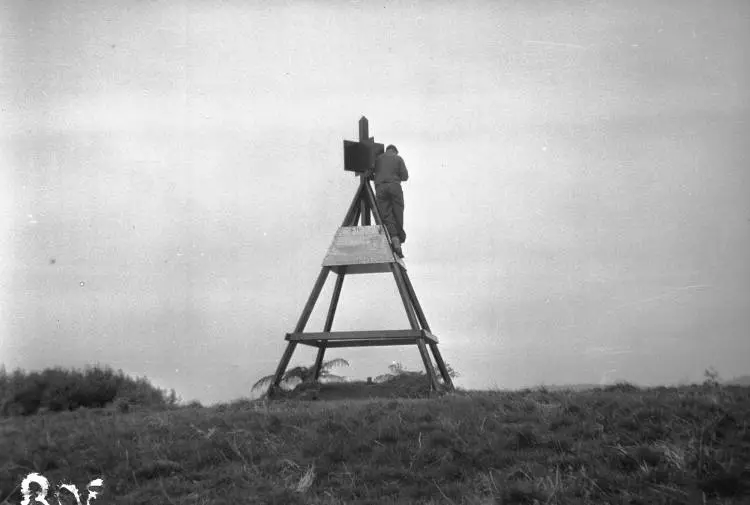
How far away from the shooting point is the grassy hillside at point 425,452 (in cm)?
885

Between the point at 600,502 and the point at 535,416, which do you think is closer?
the point at 600,502

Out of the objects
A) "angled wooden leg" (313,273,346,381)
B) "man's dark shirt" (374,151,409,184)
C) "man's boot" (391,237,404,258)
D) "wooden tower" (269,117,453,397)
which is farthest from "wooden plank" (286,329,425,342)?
"man's dark shirt" (374,151,409,184)

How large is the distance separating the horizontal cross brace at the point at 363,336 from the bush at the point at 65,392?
4767 mm

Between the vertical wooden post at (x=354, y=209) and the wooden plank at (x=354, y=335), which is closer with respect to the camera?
the wooden plank at (x=354, y=335)

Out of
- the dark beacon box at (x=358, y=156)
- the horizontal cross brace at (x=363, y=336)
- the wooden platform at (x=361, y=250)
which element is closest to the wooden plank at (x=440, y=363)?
the horizontal cross brace at (x=363, y=336)

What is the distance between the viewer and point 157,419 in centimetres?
1327

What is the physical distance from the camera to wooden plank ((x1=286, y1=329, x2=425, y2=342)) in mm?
15297

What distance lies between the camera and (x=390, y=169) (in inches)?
667

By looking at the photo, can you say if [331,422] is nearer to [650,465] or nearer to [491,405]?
[491,405]

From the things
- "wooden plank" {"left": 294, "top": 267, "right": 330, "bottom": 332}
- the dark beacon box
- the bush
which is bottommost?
the bush

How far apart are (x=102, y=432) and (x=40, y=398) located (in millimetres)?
8327

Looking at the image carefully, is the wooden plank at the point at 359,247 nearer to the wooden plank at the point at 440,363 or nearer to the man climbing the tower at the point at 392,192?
the man climbing the tower at the point at 392,192

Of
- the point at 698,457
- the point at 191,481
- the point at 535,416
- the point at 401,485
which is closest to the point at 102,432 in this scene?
the point at 191,481

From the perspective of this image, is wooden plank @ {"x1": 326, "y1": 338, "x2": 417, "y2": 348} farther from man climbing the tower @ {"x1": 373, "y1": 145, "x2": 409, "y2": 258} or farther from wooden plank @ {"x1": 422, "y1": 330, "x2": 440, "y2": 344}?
man climbing the tower @ {"x1": 373, "y1": 145, "x2": 409, "y2": 258}
